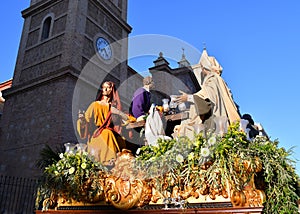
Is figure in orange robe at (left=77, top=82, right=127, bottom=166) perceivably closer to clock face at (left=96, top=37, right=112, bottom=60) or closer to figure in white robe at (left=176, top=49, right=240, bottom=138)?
figure in white robe at (left=176, top=49, right=240, bottom=138)

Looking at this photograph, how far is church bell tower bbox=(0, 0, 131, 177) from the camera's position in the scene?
10719 mm

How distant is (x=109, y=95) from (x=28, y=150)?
23.7 feet

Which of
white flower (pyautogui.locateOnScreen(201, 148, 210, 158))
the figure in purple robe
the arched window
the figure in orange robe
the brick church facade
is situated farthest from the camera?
the arched window

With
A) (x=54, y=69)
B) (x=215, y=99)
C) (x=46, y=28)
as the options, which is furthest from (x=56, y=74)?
(x=215, y=99)

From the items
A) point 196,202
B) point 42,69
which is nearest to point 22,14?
point 42,69

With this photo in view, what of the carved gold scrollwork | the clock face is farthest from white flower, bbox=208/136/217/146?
the clock face

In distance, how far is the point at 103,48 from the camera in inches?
550

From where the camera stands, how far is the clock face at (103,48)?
44.6 ft

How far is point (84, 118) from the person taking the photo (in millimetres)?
4984

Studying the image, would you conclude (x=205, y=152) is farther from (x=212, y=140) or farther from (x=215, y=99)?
(x=215, y=99)

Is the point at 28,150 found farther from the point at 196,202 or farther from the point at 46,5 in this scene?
the point at 196,202

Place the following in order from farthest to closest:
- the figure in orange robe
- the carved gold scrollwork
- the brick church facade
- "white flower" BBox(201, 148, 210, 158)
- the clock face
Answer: the clock face, the brick church facade, the figure in orange robe, the carved gold scrollwork, "white flower" BBox(201, 148, 210, 158)

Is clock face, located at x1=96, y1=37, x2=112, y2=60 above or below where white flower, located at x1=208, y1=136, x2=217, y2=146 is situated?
above

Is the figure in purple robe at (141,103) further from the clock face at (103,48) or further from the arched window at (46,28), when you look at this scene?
the arched window at (46,28)
